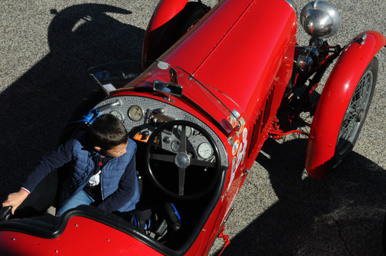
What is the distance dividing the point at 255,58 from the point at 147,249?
1705 millimetres

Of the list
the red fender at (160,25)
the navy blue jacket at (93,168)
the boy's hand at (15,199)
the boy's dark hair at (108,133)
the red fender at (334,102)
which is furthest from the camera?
the red fender at (160,25)

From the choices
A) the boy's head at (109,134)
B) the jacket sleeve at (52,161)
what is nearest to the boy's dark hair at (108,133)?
the boy's head at (109,134)

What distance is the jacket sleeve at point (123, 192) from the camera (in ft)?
9.17

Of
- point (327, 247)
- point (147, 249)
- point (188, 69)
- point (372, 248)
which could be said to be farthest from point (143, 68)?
point (372, 248)

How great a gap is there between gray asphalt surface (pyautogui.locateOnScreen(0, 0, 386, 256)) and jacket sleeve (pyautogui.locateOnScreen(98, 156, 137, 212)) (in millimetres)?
1111

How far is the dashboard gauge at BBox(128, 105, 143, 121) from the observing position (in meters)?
2.97

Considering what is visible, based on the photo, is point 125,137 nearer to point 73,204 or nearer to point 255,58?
point 73,204

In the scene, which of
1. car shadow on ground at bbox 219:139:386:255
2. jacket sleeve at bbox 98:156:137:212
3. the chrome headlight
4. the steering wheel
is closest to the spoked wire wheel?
car shadow on ground at bbox 219:139:386:255

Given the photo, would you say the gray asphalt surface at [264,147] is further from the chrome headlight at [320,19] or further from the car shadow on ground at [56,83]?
the chrome headlight at [320,19]

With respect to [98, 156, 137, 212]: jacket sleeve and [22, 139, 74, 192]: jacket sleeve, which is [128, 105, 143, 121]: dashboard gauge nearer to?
[98, 156, 137, 212]: jacket sleeve

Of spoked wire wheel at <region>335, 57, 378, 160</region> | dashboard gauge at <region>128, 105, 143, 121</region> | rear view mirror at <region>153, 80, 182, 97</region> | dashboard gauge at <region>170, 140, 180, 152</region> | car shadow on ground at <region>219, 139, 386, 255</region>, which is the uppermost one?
rear view mirror at <region>153, 80, 182, 97</region>

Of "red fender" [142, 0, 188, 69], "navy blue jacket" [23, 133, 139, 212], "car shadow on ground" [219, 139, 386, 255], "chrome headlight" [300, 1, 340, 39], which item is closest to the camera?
"navy blue jacket" [23, 133, 139, 212]

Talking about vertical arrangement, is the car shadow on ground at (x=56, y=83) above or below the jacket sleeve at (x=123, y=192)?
below

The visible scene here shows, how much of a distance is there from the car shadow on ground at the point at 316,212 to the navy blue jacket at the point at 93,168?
1166mm
